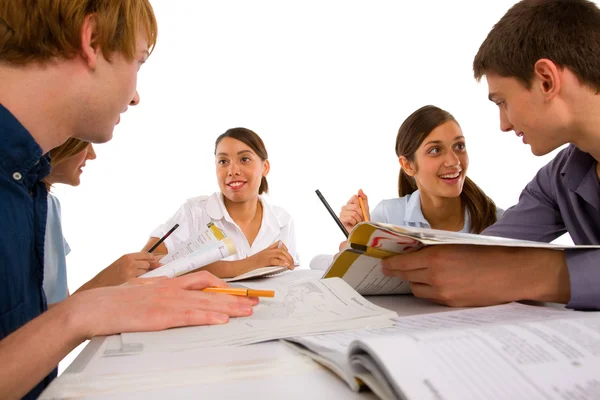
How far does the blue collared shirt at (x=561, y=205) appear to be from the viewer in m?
1.04

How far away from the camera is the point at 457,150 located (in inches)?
78.5

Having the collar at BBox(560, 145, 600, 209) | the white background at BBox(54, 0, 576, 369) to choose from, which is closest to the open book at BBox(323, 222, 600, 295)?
the collar at BBox(560, 145, 600, 209)

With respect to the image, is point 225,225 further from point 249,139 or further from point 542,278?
point 542,278

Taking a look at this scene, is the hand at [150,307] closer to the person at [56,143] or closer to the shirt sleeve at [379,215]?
the person at [56,143]

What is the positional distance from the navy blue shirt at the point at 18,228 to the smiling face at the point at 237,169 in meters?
1.57

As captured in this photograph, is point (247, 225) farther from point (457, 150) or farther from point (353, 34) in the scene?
point (353, 34)

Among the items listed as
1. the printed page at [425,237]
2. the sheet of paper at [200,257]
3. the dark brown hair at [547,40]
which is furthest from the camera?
the sheet of paper at [200,257]

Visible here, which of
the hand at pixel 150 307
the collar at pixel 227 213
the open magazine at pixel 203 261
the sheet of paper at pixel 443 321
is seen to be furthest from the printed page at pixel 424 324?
the collar at pixel 227 213

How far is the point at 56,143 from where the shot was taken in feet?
2.63

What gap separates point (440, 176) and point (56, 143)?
1.49 metres

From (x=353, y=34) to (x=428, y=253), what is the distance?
8.93ft

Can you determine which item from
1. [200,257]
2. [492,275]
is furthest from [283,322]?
[200,257]

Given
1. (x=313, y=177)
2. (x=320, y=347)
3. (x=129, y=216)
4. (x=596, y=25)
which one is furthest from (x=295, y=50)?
(x=320, y=347)

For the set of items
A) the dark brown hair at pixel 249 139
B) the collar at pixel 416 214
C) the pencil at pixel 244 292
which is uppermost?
the dark brown hair at pixel 249 139
